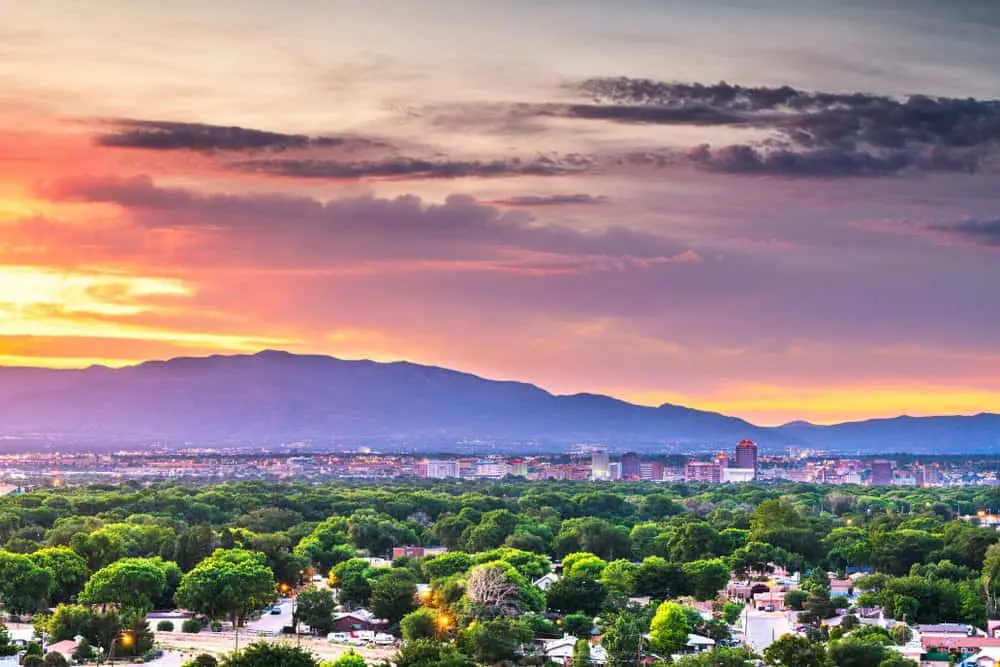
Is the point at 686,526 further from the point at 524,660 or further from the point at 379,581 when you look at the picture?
the point at 524,660

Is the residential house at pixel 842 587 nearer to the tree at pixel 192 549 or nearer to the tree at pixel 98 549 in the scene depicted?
the tree at pixel 192 549

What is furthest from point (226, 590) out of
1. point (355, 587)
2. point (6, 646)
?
point (6, 646)

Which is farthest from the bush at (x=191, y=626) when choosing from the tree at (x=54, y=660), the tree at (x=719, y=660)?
the tree at (x=719, y=660)

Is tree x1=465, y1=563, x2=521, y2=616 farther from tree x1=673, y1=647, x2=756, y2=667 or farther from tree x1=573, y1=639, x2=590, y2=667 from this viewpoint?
tree x1=673, y1=647, x2=756, y2=667

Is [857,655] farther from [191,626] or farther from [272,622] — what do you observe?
[191,626]

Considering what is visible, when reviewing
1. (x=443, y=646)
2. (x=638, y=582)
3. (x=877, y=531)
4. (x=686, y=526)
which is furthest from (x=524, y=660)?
(x=877, y=531)

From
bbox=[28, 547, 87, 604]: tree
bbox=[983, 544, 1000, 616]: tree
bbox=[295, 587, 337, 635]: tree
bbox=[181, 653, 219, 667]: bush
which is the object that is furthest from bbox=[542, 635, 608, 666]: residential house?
bbox=[28, 547, 87, 604]: tree

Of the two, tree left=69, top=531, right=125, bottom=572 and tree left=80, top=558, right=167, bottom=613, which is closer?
tree left=80, top=558, right=167, bottom=613
